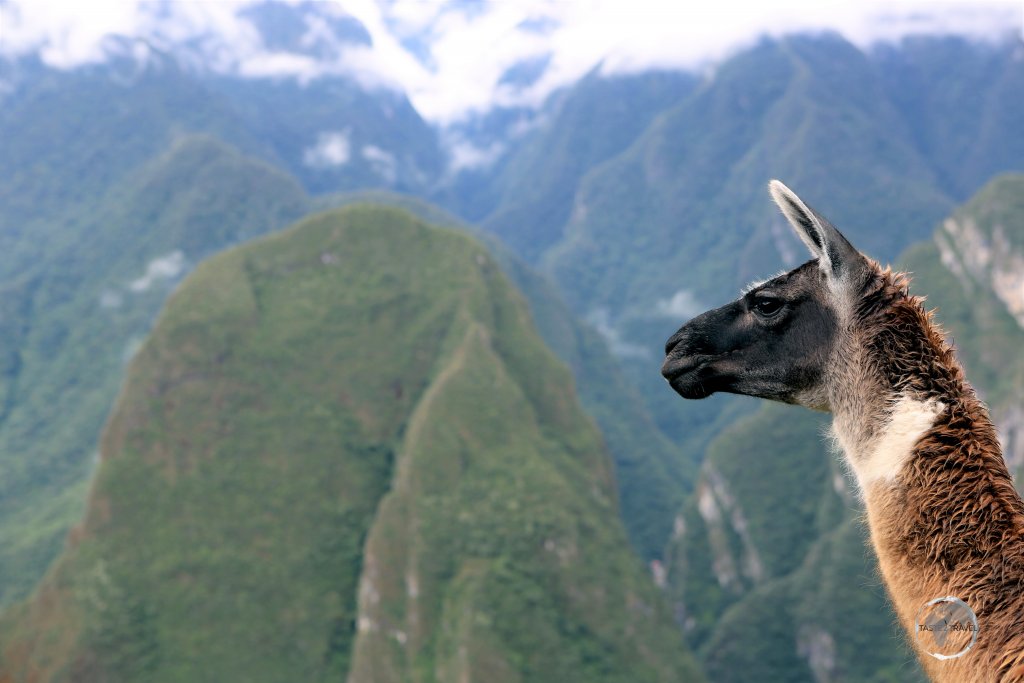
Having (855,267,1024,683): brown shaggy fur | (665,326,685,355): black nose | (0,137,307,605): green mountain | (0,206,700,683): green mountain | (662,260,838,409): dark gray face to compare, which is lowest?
(855,267,1024,683): brown shaggy fur

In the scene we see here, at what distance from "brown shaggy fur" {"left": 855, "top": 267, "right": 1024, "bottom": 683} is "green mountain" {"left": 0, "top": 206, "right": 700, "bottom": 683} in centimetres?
7841

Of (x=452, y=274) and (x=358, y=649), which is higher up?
(x=452, y=274)

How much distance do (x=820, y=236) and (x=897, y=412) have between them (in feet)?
3.55

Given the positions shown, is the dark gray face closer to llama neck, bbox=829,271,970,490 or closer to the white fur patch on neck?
llama neck, bbox=829,271,970,490

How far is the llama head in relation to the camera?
5406mm

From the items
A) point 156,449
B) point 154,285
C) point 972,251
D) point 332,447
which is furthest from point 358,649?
point 154,285

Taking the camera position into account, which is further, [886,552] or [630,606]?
[630,606]

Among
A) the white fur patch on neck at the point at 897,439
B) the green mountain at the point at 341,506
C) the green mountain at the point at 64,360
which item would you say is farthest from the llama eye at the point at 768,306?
the green mountain at the point at 64,360

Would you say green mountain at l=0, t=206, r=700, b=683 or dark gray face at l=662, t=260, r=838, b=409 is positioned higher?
green mountain at l=0, t=206, r=700, b=683

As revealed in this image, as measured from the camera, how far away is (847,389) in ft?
17.9

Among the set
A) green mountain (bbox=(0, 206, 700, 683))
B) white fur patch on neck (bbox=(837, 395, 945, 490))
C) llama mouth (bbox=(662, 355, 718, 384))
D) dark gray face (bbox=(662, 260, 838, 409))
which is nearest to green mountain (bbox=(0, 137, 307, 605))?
green mountain (bbox=(0, 206, 700, 683))

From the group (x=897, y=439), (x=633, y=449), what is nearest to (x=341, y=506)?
(x=633, y=449)

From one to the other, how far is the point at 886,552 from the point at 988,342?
135 metres

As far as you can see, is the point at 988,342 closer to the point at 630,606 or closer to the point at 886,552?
the point at 630,606
